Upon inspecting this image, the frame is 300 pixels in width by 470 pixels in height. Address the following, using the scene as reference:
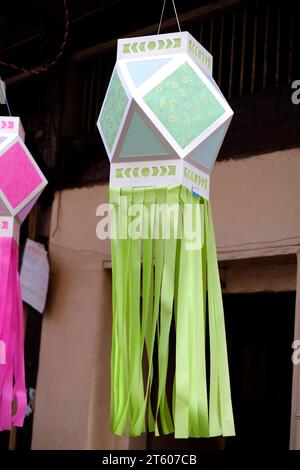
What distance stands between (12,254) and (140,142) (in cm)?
75

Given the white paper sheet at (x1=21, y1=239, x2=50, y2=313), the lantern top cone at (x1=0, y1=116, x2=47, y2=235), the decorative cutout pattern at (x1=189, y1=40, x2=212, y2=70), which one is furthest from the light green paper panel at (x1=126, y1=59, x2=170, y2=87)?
the white paper sheet at (x1=21, y1=239, x2=50, y2=313)

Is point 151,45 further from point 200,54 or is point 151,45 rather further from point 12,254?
point 12,254

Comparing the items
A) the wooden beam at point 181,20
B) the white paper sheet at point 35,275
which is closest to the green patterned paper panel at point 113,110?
the wooden beam at point 181,20

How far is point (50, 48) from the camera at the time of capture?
546cm

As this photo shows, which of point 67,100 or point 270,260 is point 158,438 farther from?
point 67,100

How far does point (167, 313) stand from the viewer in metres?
2.81

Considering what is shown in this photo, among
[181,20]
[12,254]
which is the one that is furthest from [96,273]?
[12,254]

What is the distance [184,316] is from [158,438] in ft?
7.83

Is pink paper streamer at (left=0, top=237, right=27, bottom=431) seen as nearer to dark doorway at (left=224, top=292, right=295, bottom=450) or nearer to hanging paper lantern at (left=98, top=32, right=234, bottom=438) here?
hanging paper lantern at (left=98, top=32, right=234, bottom=438)

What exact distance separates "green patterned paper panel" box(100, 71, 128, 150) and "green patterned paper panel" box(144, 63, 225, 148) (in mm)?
103

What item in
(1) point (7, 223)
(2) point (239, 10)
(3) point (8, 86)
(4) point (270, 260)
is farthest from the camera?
(3) point (8, 86)

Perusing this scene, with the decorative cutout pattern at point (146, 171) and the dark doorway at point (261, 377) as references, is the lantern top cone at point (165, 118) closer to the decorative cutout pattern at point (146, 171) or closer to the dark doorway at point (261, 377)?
the decorative cutout pattern at point (146, 171)

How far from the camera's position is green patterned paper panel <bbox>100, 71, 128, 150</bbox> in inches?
115

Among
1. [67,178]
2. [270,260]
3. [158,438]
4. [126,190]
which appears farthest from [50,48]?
[126,190]
